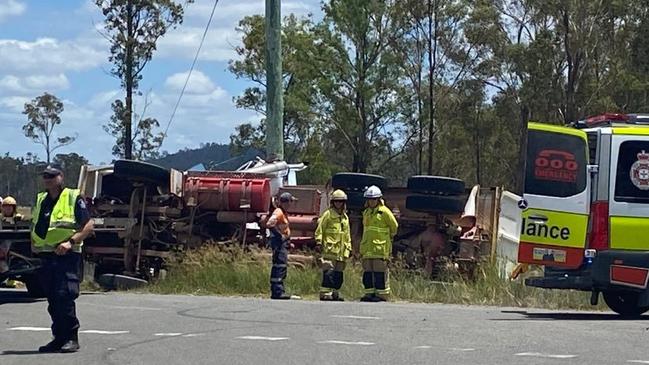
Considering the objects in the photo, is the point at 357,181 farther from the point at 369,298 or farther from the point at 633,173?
the point at 633,173

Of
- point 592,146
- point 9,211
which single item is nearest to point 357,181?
point 9,211

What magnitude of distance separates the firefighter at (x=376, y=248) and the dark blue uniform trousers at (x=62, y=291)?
6808mm

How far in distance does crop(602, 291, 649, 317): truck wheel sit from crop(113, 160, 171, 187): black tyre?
774 cm

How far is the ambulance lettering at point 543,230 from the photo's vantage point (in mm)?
13992

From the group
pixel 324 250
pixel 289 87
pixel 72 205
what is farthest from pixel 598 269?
pixel 289 87

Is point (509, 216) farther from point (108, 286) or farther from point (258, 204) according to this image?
point (108, 286)

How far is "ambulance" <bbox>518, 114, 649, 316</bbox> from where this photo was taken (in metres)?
13.7

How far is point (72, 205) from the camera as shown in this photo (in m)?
11.3

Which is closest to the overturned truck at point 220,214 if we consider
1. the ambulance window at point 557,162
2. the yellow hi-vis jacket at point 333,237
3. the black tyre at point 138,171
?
the black tyre at point 138,171

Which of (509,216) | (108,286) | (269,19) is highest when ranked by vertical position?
(269,19)

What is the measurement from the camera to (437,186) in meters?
19.2

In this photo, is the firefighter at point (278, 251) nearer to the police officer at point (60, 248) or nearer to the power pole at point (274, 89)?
the power pole at point (274, 89)

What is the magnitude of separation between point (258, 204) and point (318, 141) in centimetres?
3702

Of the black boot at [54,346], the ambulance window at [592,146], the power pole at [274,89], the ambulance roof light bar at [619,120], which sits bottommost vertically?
the black boot at [54,346]
